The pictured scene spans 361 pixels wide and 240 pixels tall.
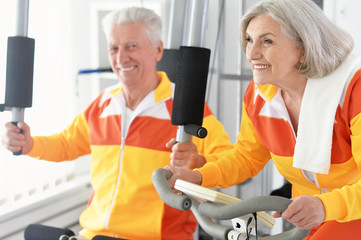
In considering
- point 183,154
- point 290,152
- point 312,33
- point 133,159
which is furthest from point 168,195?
point 133,159

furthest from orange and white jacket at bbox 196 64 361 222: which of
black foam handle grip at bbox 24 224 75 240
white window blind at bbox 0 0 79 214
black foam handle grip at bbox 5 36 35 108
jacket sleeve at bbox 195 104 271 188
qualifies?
white window blind at bbox 0 0 79 214

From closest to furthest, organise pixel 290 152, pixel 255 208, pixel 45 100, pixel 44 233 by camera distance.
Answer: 1. pixel 255 208
2. pixel 290 152
3. pixel 44 233
4. pixel 45 100

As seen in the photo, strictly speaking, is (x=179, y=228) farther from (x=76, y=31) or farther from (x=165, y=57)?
(x=76, y=31)

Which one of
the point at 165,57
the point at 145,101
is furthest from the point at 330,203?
the point at 165,57

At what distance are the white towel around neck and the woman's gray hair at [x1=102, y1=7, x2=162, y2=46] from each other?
0.80m

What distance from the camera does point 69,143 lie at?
200 centimetres

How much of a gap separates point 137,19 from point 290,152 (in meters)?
0.86

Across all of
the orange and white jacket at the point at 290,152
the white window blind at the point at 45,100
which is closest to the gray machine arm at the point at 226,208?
the orange and white jacket at the point at 290,152

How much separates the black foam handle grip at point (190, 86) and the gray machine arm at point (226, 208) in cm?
19

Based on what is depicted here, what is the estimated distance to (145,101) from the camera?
1853 mm

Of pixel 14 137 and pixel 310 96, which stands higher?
pixel 310 96

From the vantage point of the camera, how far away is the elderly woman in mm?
1258

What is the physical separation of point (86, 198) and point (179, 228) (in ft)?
3.29

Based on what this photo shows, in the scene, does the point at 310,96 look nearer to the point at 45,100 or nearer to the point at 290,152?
the point at 290,152
